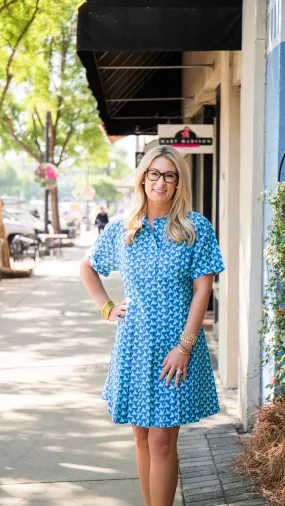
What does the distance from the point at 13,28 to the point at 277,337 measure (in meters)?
13.8

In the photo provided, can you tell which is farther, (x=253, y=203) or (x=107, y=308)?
(x=253, y=203)

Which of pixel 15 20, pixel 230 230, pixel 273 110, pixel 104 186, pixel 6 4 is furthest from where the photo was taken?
pixel 104 186

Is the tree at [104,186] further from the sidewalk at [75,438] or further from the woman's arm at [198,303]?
the woman's arm at [198,303]

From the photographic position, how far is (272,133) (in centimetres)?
568

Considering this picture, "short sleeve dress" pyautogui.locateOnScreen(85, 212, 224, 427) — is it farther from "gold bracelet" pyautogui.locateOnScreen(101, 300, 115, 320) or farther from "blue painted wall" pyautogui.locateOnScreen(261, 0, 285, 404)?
"blue painted wall" pyautogui.locateOnScreen(261, 0, 285, 404)

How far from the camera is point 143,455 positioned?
4262mm

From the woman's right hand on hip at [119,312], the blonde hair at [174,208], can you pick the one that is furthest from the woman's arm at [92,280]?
the blonde hair at [174,208]

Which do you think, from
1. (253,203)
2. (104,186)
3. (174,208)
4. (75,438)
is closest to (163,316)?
(174,208)

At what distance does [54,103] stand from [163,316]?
25.1 meters

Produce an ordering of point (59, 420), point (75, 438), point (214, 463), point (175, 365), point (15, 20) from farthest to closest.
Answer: point (15, 20) < point (59, 420) < point (75, 438) < point (214, 463) < point (175, 365)

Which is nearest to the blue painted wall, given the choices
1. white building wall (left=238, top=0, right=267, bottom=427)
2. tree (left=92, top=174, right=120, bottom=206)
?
white building wall (left=238, top=0, right=267, bottom=427)

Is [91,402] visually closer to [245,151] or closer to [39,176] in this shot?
[245,151]

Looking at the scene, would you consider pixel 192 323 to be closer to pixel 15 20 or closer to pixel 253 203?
pixel 253 203

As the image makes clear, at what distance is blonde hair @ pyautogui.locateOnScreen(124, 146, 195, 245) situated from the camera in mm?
4070
